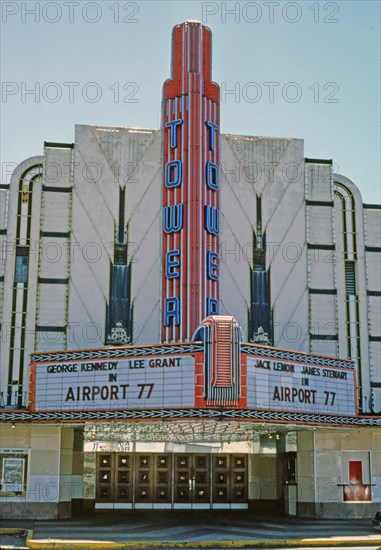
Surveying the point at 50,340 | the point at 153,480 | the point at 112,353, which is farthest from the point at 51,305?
the point at 153,480

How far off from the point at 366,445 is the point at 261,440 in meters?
5.88

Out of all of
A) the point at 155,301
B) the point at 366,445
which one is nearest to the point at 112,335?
the point at 155,301

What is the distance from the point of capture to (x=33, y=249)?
3759 cm

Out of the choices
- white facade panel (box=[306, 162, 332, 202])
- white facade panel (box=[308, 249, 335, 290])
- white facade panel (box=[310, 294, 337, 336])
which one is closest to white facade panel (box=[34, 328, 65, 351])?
white facade panel (box=[310, 294, 337, 336])

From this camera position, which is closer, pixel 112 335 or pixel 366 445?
pixel 366 445

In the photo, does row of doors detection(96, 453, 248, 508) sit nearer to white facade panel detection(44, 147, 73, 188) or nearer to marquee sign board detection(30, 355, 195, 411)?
marquee sign board detection(30, 355, 195, 411)

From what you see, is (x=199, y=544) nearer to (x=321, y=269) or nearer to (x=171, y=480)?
(x=171, y=480)

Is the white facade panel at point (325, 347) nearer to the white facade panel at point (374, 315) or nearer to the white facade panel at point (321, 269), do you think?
the white facade panel at point (374, 315)

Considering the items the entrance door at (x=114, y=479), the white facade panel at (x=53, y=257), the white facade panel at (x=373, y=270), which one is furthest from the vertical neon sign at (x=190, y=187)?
the white facade panel at (x=373, y=270)

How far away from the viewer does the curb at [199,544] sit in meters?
24.7

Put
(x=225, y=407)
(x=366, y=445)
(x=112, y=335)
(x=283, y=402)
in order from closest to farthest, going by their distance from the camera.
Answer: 1. (x=225, y=407)
2. (x=283, y=402)
3. (x=366, y=445)
4. (x=112, y=335)

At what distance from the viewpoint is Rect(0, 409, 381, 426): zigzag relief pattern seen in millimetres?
27344

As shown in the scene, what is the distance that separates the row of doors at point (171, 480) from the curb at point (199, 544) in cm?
1134

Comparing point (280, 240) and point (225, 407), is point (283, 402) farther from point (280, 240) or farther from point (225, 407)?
point (280, 240)
